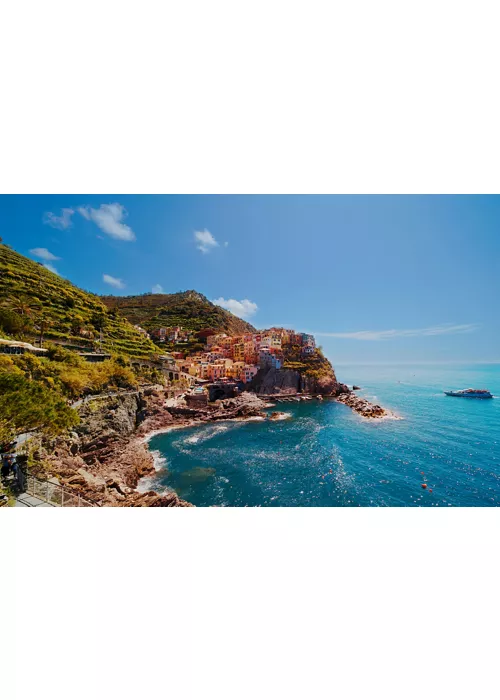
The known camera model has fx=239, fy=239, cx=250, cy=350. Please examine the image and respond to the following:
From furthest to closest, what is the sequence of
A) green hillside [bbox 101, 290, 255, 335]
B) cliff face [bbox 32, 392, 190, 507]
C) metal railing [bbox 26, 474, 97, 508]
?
green hillside [bbox 101, 290, 255, 335]
cliff face [bbox 32, 392, 190, 507]
metal railing [bbox 26, 474, 97, 508]

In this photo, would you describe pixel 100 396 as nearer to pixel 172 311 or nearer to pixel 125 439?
pixel 125 439

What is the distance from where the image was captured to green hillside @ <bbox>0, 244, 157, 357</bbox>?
5.82 meters

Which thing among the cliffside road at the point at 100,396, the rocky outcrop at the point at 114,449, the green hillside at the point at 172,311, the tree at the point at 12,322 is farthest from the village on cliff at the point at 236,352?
the tree at the point at 12,322

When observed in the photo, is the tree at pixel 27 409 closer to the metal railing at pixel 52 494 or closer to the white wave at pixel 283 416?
the metal railing at pixel 52 494

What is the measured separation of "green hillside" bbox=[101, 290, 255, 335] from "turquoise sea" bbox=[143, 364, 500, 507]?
272 inches

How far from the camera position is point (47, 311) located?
6852 millimetres

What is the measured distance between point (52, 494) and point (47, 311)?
593cm

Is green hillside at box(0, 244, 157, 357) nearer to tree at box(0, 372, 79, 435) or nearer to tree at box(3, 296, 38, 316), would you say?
tree at box(3, 296, 38, 316)

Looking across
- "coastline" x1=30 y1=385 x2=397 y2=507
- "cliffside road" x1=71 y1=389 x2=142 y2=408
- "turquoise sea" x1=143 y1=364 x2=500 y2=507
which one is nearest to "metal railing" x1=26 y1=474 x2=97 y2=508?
"coastline" x1=30 y1=385 x2=397 y2=507

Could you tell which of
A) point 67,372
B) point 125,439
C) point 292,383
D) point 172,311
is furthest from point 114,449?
point 292,383

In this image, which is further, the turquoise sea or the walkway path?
the turquoise sea

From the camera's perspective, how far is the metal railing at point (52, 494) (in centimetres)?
289

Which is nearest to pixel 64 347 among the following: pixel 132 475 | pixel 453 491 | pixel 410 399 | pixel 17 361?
pixel 17 361

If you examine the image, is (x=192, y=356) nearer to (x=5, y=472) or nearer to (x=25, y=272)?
(x=25, y=272)
